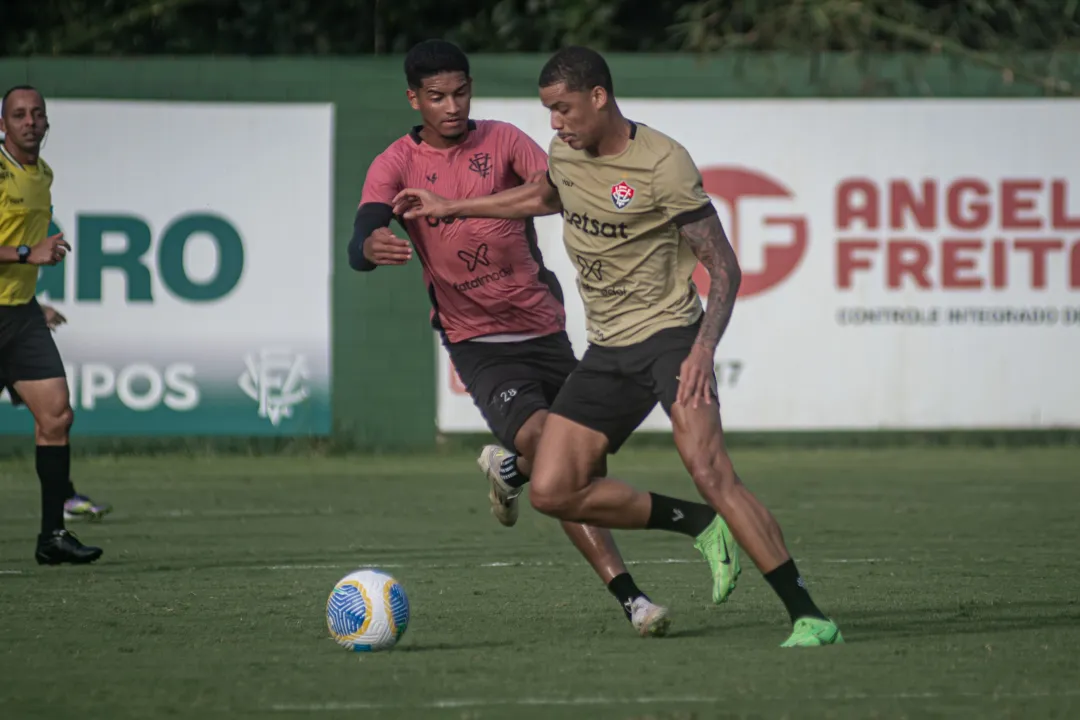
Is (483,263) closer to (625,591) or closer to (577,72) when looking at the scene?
(577,72)

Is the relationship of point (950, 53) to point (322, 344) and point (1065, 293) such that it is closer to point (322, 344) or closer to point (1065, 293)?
point (1065, 293)

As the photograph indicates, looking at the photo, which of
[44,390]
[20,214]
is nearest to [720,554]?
[44,390]

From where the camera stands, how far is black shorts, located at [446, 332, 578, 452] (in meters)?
8.07

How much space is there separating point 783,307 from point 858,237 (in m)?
0.95

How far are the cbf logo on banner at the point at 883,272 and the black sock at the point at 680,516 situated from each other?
31.2ft

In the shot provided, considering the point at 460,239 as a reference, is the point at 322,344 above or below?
below

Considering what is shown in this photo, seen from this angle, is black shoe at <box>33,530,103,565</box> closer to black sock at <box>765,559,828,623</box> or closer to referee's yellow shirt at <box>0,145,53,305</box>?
referee's yellow shirt at <box>0,145,53,305</box>

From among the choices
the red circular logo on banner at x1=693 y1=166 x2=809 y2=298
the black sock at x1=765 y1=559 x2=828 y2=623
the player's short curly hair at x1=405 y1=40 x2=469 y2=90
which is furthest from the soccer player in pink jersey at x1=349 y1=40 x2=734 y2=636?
the red circular logo on banner at x1=693 y1=166 x2=809 y2=298

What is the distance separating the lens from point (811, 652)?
6.66 metres

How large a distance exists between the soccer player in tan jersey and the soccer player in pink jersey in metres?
0.71

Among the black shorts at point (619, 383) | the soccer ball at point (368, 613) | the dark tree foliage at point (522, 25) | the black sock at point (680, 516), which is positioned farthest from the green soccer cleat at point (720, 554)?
the dark tree foliage at point (522, 25)

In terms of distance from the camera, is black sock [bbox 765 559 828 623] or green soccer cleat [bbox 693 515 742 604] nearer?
black sock [bbox 765 559 828 623]

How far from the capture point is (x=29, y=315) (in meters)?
10.3

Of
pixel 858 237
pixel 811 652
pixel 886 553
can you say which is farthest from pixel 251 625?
pixel 858 237
